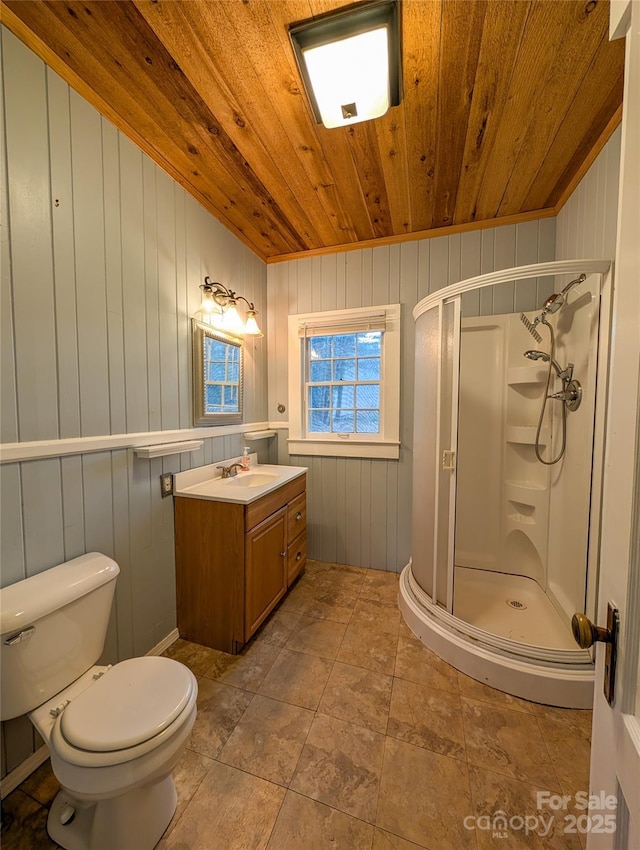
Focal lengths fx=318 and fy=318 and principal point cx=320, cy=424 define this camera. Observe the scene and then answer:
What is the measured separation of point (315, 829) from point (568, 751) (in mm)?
987

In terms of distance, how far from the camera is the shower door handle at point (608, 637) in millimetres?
500

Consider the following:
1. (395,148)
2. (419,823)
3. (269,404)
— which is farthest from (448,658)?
(395,148)

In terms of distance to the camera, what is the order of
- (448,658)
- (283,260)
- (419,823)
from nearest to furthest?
(419,823) → (448,658) → (283,260)

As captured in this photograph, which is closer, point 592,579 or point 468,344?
point 592,579

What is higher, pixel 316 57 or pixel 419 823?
pixel 316 57

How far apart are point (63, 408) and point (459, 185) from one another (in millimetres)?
2277

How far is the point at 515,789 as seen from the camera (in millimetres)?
1091

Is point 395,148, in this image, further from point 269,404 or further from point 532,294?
point 269,404

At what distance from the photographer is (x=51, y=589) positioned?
3.41 feet

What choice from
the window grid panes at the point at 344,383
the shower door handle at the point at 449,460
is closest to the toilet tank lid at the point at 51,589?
the shower door handle at the point at 449,460

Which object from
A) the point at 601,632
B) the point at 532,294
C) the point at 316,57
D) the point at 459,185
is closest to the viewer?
the point at 601,632

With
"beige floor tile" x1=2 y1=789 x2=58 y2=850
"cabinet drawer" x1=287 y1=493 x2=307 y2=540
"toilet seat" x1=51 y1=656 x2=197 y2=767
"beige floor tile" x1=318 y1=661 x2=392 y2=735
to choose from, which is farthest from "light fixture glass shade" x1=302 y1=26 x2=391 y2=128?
"beige floor tile" x1=2 y1=789 x2=58 y2=850

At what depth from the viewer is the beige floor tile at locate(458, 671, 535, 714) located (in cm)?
139

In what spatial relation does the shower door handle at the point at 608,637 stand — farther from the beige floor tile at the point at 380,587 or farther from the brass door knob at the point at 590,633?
the beige floor tile at the point at 380,587
